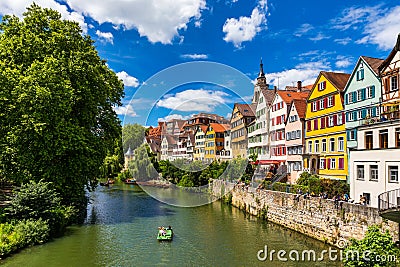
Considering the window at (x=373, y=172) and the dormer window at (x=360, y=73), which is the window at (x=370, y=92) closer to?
the dormer window at (x=360, y=73)

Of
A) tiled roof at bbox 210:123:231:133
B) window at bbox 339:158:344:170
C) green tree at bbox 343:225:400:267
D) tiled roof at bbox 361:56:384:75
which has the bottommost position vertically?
green tree at bbox 343:225:400:267

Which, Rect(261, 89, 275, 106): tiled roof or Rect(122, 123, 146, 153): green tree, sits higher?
Rect(261, 89, 275, 106): tiled roof

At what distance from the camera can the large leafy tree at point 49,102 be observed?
21.9 meters

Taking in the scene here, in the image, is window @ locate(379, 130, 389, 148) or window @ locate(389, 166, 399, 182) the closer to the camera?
window @ locate(389, 166, 399, 182)

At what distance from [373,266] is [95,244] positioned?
630 inches

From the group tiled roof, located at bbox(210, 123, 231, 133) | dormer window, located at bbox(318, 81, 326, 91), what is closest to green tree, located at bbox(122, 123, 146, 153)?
tiled roof, located at bbox(210, 123, 231, 133)

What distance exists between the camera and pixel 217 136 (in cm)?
1330

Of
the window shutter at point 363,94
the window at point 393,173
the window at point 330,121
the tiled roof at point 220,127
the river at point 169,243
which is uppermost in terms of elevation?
the window shutter at point 363,94

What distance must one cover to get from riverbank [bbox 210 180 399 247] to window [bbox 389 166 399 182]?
2567 millimetres

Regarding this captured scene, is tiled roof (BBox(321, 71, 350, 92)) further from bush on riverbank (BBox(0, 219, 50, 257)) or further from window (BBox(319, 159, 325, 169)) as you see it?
Answer: bush on riverbank (BBox(0, 219, 50, 257))

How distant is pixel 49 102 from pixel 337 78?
25088mm

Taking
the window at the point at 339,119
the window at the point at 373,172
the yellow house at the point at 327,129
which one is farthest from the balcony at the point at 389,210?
the window at the point at 339,119

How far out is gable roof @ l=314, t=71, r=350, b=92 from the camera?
31709 mm

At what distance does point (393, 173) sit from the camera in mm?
19406
